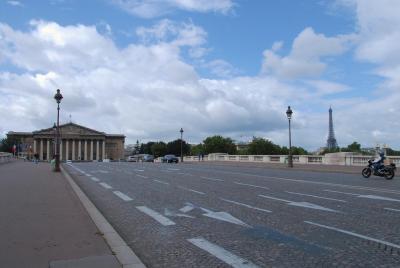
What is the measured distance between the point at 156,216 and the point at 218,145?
16987 centimetres

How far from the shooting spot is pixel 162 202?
1569cm

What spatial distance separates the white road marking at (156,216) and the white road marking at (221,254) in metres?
2.18

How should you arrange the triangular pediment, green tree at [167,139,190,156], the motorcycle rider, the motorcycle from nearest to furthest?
the motorcycle → the motorcycle rider → green tree at [167,139,190,156] → the triangular pediment

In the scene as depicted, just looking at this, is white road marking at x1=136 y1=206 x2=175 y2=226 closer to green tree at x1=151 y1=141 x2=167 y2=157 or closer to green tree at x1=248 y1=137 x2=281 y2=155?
green tree at x1=248 y1=137 x2=281 y2=155

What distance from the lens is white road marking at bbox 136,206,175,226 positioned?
1157 centimetres

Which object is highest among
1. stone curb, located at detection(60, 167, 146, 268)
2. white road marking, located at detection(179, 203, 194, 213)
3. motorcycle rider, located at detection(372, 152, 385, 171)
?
motorcycle rider, located at detection(372, 152, 385, 171)

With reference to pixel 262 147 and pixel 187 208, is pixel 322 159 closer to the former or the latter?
pixel 187 208

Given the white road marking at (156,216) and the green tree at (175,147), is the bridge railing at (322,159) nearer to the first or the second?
the white road marking at (156,216)

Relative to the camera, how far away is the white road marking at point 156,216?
11570 millimetres

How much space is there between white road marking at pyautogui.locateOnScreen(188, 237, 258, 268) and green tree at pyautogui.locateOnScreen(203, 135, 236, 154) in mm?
171188

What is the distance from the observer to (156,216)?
495 inches

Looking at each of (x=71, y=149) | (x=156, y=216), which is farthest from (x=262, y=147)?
(x=156, y=216)

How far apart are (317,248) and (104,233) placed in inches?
158

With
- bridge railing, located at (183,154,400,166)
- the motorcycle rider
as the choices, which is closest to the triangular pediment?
bridge railing, located at (183,154,400,166)
